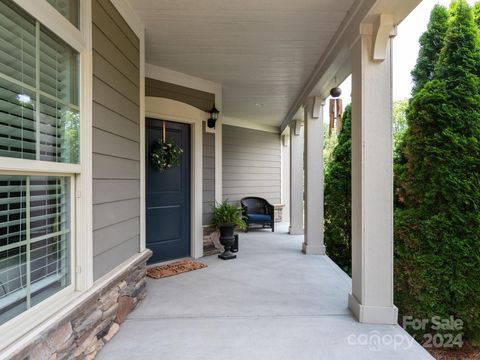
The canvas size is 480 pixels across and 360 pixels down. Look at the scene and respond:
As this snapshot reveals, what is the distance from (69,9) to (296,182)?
18.0ft

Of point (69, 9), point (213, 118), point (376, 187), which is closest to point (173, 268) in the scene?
point (213, 118)

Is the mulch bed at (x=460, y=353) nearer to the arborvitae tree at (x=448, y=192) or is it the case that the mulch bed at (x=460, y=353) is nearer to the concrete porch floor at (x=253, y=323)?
the arborvitae tree at (x=448, y=192)

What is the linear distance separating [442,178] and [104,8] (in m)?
3.26

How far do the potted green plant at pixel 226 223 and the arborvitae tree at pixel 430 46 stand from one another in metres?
2.85

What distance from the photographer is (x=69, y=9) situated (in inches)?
76.2

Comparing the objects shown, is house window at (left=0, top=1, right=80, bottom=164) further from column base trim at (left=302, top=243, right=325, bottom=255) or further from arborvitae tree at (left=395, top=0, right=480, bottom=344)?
column base trim at (left=302, top=243, right=325, bottom=255)

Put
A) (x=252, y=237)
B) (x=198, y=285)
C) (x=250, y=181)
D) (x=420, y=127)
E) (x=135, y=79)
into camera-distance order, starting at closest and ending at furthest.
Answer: (x=135, y=79) → (x=420, y=127) → (x=198, y=285) → (x=252, y=237) → (x=250, y=181)

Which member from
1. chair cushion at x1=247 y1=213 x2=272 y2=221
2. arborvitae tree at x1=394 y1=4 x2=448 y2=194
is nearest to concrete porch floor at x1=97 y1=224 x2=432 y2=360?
arborvitae tree at x1=394 y1=4 x2=448 y2=194

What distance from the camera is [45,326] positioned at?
5.13 ft

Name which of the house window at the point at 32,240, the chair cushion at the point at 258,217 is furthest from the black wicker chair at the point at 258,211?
the house window at the point at 32,240

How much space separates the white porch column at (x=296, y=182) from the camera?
6680 mm

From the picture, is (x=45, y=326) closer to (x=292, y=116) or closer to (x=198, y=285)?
(x=198, y=285)

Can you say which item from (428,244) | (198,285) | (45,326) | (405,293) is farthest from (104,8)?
(405,293)

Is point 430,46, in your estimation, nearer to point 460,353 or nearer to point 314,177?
point 314,177
